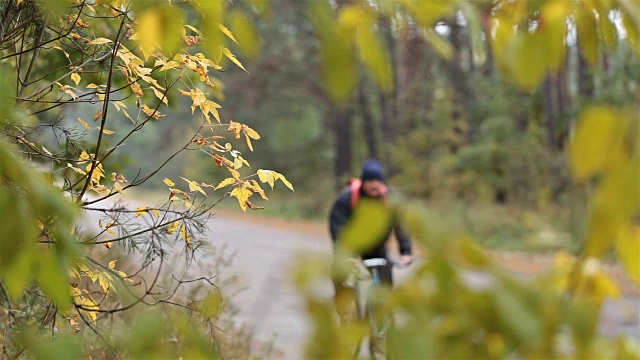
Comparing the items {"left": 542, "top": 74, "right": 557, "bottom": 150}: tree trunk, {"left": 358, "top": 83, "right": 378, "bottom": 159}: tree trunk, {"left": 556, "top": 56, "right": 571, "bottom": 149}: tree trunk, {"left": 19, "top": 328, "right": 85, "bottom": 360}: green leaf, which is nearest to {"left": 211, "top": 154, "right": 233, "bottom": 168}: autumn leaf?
{"left": 19, "top": 328, "right": 85, "bottom": 360}: green leaf

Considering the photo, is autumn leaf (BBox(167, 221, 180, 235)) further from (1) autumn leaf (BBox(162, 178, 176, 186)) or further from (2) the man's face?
(2) the man's face

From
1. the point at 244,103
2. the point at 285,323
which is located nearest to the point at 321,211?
the point at 244,103

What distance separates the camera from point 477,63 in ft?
4.23

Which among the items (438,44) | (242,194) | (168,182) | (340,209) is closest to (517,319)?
(438,44)

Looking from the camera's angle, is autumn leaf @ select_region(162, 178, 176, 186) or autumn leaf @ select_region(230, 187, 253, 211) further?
autumn leaf @ select_region(162, 178, 176, 186)

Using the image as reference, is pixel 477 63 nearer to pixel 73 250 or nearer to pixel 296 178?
pixel 73 250

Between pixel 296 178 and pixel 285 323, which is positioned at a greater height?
pixel 296 178

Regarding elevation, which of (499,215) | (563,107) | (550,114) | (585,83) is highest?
(585,83)

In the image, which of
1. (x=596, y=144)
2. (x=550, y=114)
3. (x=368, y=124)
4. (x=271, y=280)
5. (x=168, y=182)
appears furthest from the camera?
(x=368, y=124)

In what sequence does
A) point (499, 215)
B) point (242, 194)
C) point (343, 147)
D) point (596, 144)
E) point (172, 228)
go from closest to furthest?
point (596, 144) < point (242, 194) < point (172, 228) < point (499, 215) < point (343, 147)

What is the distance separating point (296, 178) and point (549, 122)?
12394 millimetres

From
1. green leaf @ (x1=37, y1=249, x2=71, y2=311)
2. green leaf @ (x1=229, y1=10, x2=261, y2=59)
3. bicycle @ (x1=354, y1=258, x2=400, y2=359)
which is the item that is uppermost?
green leaf @ (x1=229, y1=10, x2=261, y2=59)

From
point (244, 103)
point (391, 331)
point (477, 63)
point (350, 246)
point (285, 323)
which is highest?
point (244, 103)

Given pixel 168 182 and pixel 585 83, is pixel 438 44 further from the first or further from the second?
pixel 585 83
